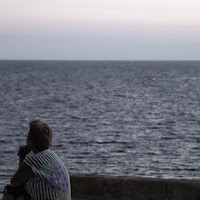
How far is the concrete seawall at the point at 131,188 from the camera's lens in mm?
6578

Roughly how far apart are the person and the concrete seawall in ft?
11.1

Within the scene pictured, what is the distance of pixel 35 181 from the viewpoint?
11.2 feet

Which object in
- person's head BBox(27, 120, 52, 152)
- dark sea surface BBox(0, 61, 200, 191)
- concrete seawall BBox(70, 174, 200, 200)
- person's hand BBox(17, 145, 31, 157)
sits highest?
person's head BBox(27, 120, 52, 152)

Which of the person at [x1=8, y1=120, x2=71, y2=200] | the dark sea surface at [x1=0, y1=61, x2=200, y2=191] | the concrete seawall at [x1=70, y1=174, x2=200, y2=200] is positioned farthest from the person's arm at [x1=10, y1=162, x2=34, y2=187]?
the dark sea surface at [x1=0, y1=61, x2=200, y2=191]

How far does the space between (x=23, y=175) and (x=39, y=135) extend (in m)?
0.30

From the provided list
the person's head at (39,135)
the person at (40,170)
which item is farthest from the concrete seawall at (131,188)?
the person's head at (39,135)

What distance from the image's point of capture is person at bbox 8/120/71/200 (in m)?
3.37

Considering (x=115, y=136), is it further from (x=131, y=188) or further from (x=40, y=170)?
(x=40, y=170)

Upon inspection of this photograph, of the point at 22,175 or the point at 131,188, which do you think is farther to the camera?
the point at 131,188

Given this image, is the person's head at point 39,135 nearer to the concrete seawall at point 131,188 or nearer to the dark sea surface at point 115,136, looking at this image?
the concrete seawall at point 131,188

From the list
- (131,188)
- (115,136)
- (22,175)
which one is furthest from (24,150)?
(115,136)

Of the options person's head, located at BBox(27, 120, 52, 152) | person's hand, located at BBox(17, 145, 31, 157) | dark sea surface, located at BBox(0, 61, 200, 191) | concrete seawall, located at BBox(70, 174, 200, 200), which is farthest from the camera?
dark sea surface, located at BBox(0, 61, 200, 191)

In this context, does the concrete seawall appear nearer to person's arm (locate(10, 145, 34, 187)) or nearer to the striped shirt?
the striped shirt

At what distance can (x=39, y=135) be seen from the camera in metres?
3.35
